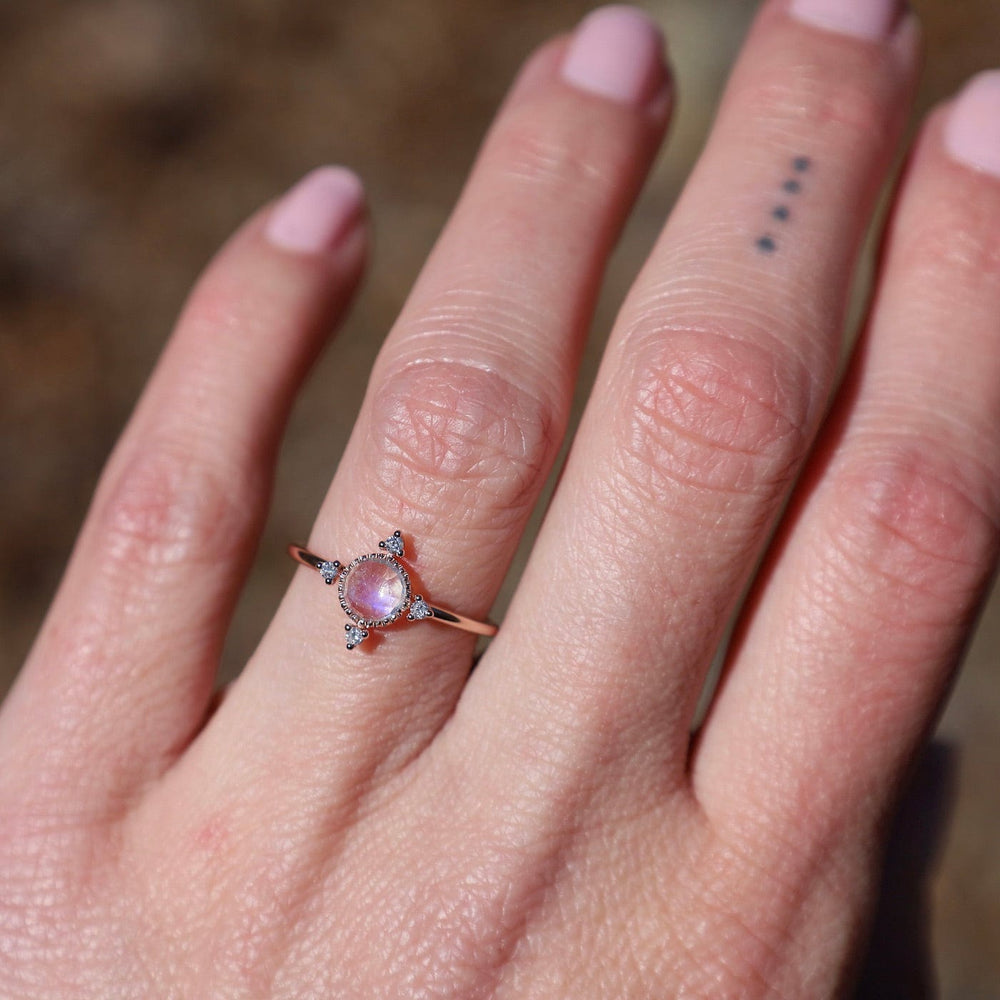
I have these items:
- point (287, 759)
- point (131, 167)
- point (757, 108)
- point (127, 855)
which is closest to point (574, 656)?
point (287, 759)

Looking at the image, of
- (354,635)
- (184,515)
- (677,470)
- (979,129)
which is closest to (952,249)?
(979,129)

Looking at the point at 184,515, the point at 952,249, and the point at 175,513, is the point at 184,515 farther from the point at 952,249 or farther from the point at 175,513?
the point at 952,249

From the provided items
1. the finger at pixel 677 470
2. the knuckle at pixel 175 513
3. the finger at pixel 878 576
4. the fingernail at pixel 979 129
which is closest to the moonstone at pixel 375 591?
the finger at pixel 677 470

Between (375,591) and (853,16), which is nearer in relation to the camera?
(375,591)

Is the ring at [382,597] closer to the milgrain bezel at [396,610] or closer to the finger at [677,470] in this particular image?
the milgrain bezel at [396,610]

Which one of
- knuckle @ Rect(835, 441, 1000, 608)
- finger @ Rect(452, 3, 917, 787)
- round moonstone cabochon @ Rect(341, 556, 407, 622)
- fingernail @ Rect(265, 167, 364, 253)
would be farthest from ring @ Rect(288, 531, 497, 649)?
fingernail @ Rect(265, 167, 364, 253)

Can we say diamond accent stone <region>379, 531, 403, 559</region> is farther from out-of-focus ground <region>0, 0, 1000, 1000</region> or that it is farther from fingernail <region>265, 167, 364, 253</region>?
out-of-focus ground <region>0, 0, 1000, 1000</region>
